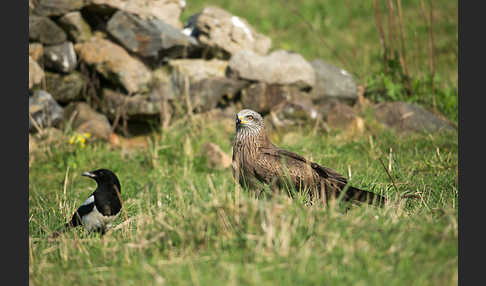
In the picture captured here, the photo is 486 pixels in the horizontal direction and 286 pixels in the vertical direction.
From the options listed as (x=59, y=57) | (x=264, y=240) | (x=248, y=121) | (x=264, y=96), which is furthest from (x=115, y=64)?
(x=264, y=240)

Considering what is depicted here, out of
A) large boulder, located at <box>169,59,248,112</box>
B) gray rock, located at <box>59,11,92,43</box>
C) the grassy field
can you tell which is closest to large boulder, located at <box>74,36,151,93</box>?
gray rock, located at <box>59,11,92,43</box>

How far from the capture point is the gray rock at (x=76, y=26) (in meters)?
A: 7.96

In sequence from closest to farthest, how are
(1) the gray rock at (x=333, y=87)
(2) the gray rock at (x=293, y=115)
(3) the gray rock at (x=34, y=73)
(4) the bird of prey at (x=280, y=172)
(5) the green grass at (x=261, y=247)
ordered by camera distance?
(5) the green grass at (x=261, y=247) < (4) the bird of prey at (x=280, y=172) < (3) the gray rock at (x=34, y=73) < (2) the gray rock at (x=293, y=115) < (1) the gray rock at (x=333, y=87)

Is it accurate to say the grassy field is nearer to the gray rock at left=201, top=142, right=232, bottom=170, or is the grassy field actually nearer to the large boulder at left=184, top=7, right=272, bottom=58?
the gray rock at left=201, top=142, right=232, bottom=170

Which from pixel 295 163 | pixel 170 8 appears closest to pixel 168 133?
pixel 170 8

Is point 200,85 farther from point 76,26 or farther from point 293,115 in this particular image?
point 76,26

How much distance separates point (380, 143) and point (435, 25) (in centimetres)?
793

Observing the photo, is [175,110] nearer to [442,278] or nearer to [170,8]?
[170,8]

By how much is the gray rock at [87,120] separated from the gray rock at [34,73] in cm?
67

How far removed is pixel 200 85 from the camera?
7.99 m

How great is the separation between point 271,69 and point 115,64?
2.44 meters

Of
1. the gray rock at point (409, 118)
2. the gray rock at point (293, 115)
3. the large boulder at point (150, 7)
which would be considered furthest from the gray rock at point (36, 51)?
the gray rock at point (409, 118)

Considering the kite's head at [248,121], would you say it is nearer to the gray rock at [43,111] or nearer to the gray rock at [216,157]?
the gray rock at [216,157]

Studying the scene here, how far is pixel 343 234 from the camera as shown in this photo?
2.98m
